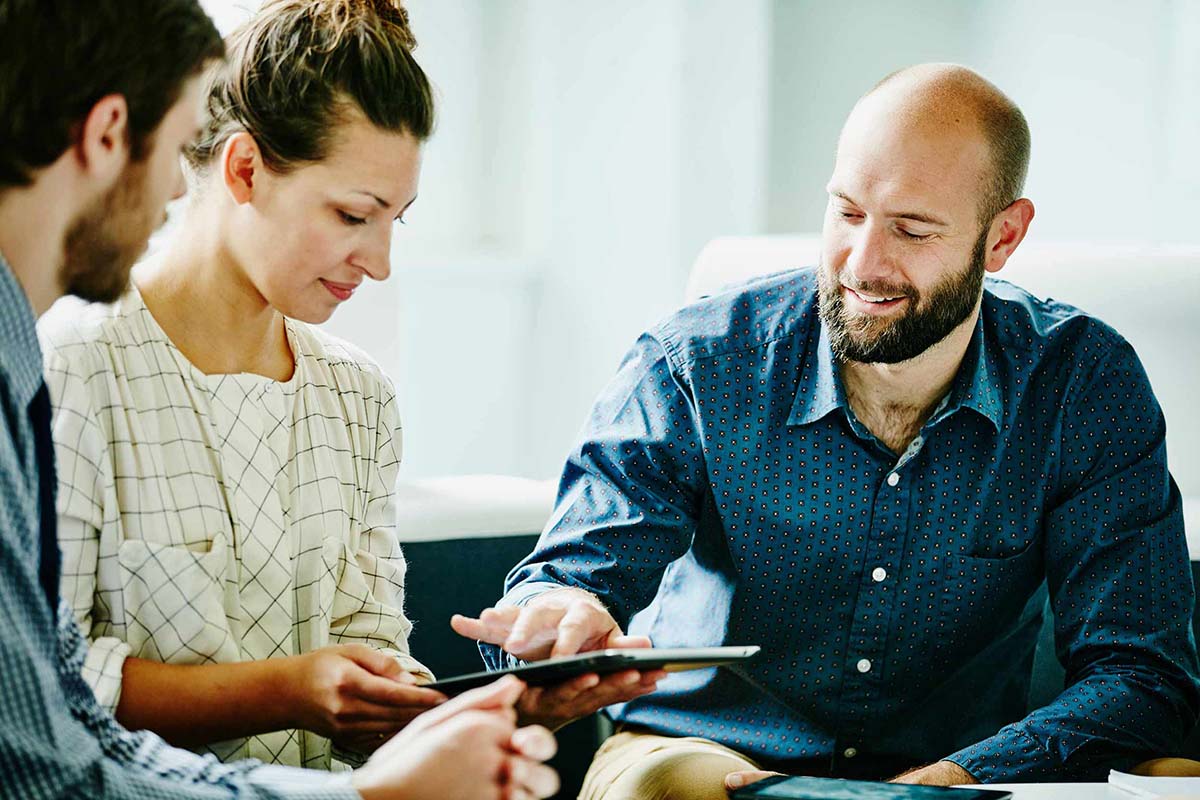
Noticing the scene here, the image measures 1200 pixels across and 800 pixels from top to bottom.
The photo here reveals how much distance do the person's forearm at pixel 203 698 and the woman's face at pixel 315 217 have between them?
37 centimetres

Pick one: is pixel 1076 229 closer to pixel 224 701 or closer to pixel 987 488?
pixel 987 488

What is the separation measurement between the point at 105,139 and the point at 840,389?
1.00 m

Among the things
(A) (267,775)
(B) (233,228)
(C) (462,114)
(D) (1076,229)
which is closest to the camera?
(A) (267,775)

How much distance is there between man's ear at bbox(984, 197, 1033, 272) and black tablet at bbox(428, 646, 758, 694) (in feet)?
2.61

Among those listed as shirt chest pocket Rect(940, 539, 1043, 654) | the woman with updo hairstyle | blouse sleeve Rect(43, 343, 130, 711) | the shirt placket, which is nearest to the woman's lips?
the woman with updo hairstyle

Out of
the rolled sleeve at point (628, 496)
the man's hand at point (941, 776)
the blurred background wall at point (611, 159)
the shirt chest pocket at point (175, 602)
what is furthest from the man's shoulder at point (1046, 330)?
the blurred background wall at point (611, 159)

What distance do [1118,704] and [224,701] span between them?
3.29 ft

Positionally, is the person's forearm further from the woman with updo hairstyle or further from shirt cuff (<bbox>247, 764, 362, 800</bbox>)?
shirt cuff (<bbox>247, 764, 362, 800</bbox>)

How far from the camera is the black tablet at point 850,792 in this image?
1232mm

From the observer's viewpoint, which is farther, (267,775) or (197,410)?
(197,410)

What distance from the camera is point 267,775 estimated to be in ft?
3.67

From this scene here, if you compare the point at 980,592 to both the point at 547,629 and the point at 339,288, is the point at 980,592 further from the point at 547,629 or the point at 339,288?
the point at 339,288

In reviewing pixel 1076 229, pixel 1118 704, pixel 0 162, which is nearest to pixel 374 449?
pixel 0 162

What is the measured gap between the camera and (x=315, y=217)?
1437 millimetres
